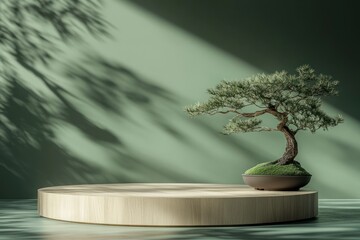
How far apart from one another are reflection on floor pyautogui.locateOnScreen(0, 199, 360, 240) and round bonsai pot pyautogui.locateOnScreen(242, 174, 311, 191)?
28 centimetres

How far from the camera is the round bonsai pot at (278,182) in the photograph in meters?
4.54

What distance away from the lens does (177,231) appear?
3693 millimetres

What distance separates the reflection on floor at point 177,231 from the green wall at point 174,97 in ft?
6.06

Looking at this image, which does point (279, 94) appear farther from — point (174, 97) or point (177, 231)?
point (174, 97)

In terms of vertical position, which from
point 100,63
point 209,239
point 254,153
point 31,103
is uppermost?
point 100,63

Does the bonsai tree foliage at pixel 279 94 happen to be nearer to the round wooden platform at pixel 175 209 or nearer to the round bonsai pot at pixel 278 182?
the round bonsai pot at pixel 278 182

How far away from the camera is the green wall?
6.36 metres

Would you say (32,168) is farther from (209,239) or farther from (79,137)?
(209,239)

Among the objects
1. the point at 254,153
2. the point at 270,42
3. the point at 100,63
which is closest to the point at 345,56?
the point at 270,42

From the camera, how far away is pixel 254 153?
20.9 feet

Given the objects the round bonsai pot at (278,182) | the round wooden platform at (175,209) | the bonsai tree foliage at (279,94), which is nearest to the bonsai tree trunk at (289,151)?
the bonsai tree foliage at (279,94)

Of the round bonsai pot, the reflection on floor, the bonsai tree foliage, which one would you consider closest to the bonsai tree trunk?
the bonsai tree foliage

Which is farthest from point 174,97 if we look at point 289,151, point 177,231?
point 177,231

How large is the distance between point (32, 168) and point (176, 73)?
5.48 ft
